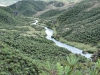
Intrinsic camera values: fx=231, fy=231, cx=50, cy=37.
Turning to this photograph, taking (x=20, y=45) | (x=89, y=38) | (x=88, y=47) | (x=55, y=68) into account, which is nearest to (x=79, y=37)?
(x=89, y=38)

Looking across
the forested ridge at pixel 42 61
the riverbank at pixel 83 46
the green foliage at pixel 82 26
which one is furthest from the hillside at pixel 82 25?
the riverbank at pixel 83 46

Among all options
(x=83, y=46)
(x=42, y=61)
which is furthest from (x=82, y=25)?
(x=42, y=61)

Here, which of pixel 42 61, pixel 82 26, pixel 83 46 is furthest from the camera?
pixel 82 26

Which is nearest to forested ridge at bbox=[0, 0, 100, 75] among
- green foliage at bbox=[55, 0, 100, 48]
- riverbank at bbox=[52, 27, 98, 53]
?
green foliage at bbox=[55, 0, 100, 48]

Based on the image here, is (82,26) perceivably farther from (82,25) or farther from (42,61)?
(42,61)

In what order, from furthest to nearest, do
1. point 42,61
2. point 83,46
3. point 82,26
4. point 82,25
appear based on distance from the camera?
point 82,25
point 82,26
point 83,46
point 42,61

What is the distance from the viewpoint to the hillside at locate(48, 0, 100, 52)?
13465cm

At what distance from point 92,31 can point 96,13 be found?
40179 mm

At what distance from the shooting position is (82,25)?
16162cm

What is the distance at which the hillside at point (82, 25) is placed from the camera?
135 meters

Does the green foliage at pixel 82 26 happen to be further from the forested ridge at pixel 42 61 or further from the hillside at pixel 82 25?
the forested ridge at pixel 42 61

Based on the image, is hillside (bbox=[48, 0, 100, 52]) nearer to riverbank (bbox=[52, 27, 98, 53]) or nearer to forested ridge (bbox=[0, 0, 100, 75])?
forested ridge (bbox=[0, 0, 100, 75])

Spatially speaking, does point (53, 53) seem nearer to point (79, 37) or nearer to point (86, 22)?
point (79, 37)

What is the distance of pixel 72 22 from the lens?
605ft
